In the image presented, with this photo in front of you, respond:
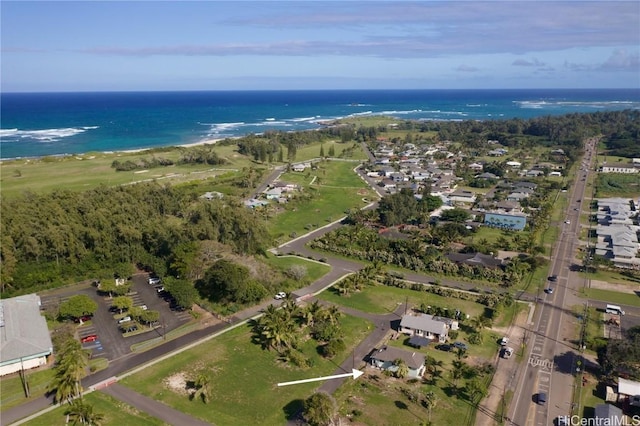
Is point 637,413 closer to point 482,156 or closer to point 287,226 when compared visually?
point 287,226

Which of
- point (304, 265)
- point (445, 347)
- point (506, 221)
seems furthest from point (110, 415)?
point (506, 221)

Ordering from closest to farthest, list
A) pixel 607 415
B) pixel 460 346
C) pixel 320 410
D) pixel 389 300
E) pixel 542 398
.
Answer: pixel 320 410, pixel 607 415, pixel 542 398, pixel 460 346, pixel 389 300

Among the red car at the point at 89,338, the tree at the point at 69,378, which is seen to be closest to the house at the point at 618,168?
the red car at the point at 89,338

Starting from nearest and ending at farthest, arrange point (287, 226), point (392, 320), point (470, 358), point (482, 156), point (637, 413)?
point (637, 413) < point (470, 358) < point (392, 320) < point (287, 226) < point (482, 156)

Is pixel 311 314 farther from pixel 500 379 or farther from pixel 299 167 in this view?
pixel 299 167

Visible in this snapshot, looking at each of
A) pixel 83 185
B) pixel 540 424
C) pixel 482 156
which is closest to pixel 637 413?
pixel 540 424

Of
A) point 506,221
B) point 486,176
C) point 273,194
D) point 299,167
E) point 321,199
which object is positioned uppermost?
point 299,167

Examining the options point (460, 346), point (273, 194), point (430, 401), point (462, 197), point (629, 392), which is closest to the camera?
point (430, 401)
